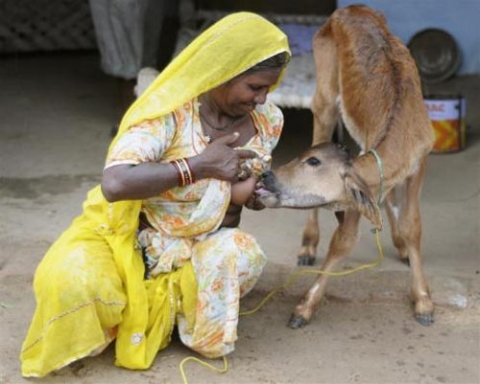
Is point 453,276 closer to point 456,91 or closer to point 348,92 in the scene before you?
point 348,92

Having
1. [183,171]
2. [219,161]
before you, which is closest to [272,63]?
[219,161]

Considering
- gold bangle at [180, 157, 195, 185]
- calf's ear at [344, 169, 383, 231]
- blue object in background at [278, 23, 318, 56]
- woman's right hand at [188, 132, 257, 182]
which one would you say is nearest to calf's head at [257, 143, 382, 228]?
calf's ear at [344, 169, 383, 231]

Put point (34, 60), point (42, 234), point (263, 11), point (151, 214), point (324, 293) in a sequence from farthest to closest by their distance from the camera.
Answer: point (34, 60)
point (263, 11)
point (42, 234)
point (324, 293)
point (151, 214)

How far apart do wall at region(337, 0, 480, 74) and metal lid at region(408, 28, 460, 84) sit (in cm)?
5

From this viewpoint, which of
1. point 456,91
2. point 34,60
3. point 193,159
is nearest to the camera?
point 193,159

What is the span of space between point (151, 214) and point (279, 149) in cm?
301

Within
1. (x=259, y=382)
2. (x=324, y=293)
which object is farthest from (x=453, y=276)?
(x=259, y=382)

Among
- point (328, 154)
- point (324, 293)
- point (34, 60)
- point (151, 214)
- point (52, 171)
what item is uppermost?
point (328, 154)

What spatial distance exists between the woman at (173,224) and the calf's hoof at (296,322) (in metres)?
0.43

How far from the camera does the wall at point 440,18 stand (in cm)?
746

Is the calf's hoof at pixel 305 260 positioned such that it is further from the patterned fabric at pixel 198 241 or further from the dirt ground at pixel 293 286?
the patterned fabric at pixel 198 241

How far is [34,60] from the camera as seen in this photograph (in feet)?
29.5

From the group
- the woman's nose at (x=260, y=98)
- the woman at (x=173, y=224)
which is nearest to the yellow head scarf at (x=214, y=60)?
the woman at (x=173, y=224)

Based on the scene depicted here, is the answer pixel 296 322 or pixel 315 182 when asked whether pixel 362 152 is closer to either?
pixel 315 182
